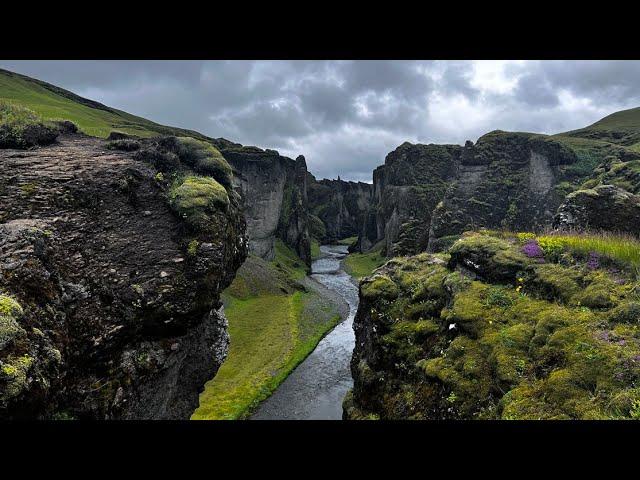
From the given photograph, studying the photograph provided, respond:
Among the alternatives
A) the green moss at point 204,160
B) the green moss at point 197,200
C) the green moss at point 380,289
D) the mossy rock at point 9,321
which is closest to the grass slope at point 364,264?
the green moss at point 204,160

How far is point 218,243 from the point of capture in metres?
24.6

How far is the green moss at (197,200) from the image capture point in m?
24.9

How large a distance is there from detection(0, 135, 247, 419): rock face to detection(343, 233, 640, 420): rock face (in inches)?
453

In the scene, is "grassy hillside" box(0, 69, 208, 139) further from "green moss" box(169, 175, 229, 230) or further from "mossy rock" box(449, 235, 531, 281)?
"mossy rock" box(449, 235, 531, 281)

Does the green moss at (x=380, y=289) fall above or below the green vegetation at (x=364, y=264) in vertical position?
above

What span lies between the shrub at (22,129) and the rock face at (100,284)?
1.10 m

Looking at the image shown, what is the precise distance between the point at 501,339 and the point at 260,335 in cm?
4971

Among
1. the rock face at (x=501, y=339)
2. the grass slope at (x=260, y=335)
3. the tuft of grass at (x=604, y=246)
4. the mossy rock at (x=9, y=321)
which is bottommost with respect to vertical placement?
the grass slope at (x=260, y=335)

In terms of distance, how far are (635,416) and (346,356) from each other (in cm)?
4742

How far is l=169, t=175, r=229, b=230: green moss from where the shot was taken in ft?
81.8

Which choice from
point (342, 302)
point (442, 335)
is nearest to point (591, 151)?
point (342, 302)

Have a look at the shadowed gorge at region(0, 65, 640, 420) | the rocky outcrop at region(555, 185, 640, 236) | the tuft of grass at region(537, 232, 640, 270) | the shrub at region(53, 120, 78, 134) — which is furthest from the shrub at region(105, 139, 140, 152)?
the rocky outcrop at region(555, 185, 640, 236)

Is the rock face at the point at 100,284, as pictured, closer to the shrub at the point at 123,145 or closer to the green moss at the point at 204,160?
the shrub at the point at 123,145

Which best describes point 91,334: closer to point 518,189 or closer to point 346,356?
point 346,356
